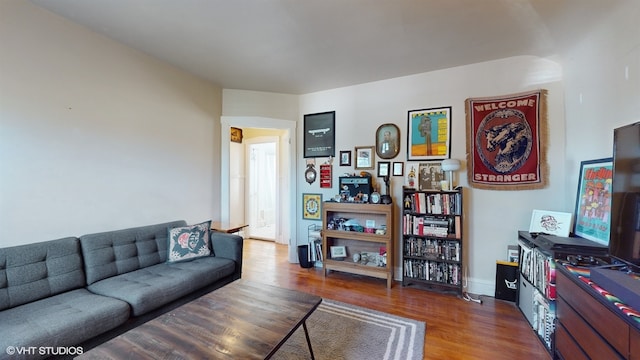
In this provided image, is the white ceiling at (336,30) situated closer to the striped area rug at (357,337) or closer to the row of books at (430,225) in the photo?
the row of books at (430,225)

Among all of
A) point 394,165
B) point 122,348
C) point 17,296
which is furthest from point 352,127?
point 17,296

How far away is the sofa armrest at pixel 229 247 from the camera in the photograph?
8.86 ft

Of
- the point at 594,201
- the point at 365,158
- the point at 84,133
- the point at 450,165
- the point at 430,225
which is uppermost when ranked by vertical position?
the point at 84,133

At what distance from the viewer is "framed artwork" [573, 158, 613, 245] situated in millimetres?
1801

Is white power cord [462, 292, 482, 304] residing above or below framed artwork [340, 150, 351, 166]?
below

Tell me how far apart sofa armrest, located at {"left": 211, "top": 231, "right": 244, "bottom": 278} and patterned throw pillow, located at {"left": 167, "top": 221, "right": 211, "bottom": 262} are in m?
0.09

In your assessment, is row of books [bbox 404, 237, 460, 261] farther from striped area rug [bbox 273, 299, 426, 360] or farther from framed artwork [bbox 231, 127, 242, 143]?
framed artwork [bbox 231, 127, 242, 143]

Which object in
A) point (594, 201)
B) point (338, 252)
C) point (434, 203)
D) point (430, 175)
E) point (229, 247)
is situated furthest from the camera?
point (338, 252)

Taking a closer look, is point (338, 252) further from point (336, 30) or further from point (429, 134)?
point (336, 30)

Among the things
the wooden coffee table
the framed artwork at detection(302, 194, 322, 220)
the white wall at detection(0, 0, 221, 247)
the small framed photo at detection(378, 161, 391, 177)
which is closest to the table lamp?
the small framed photo at detection(378, 161, 391, 177)

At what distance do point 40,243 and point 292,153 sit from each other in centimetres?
272

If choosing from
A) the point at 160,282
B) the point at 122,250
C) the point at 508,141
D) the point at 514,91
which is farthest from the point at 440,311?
the point at 122,250

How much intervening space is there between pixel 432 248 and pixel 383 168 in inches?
43.0

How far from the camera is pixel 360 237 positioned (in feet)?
10.2
